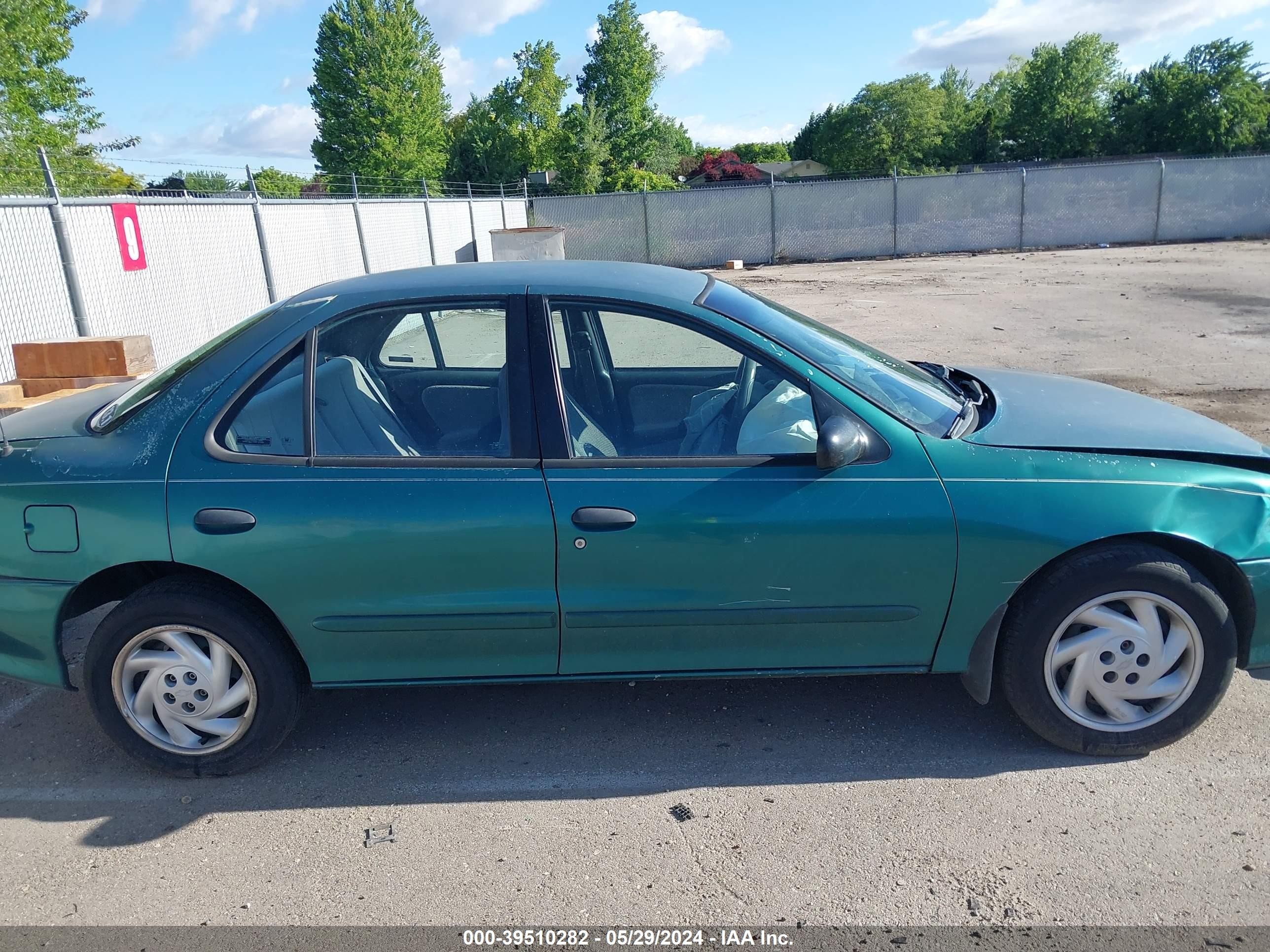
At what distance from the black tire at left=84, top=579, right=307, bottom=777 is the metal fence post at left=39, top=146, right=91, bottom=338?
21.4 ft

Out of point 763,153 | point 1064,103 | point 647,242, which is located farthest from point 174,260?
point 763,153

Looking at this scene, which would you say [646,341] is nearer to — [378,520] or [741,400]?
[741,400]

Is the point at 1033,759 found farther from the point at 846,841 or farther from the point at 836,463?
the point at 836,463

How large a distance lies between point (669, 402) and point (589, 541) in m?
1.01

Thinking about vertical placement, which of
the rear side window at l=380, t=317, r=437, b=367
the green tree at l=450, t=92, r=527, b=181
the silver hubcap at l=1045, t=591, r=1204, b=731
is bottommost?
the silver hubcap at l=1045, t=591, r=1204, b=731

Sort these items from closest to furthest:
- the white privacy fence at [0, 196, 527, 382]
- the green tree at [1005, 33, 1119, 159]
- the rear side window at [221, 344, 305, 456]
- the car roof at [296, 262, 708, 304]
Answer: the rear side window at [221, 344, 305, 456]
the car roof at [296, 262, 708, 304]
the white privacy fence at [0, 196, 527, 382]
the green tree at [1005, 33, 1119, 159]

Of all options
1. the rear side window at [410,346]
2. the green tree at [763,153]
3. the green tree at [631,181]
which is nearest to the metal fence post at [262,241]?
the rear side window at [410,346]

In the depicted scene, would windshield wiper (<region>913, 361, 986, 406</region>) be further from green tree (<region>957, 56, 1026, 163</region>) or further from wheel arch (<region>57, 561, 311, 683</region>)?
green tree (<region>957, 56, 1026, 163</region>)

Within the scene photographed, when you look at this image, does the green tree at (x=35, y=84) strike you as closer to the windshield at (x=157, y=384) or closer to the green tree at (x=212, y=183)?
the green tree at (x=212, y=183)

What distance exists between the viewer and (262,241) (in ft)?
41.4

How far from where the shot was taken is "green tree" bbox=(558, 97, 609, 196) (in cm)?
3788

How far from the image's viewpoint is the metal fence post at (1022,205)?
82.6ft

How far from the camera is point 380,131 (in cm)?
4581

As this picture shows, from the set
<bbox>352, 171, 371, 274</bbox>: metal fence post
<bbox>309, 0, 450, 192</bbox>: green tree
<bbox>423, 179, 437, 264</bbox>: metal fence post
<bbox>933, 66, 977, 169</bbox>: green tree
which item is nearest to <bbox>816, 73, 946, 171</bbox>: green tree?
<bbox>933, 66, 977, 169</bbox>: green tree
